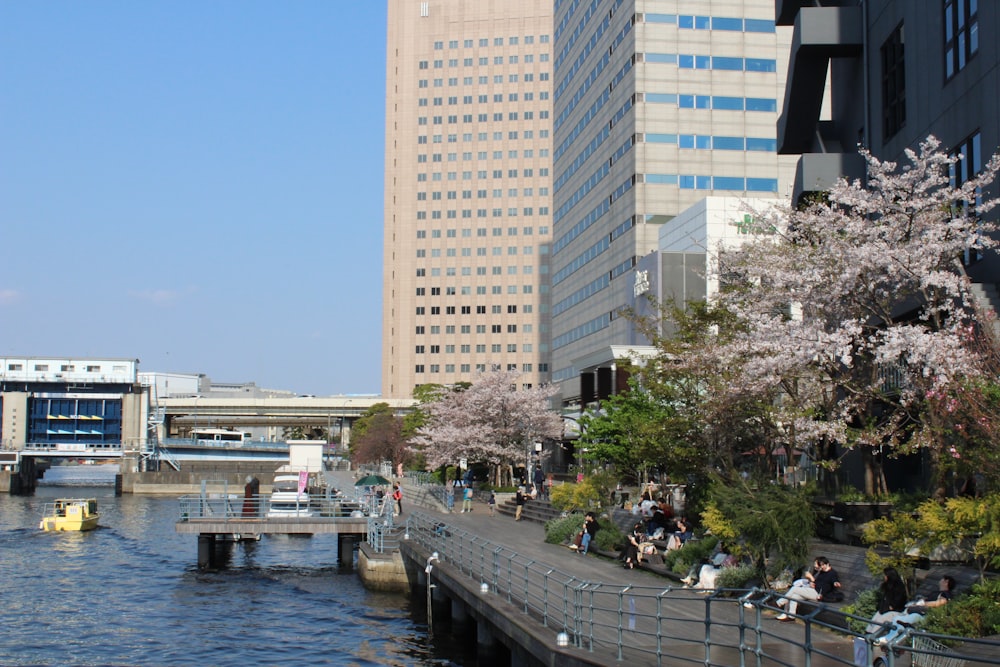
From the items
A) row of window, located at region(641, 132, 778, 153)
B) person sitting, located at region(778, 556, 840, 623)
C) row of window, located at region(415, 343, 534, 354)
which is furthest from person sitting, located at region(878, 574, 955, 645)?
row of window, located at region(415, 343, 534, 354)

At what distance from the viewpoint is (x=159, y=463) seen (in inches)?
5468

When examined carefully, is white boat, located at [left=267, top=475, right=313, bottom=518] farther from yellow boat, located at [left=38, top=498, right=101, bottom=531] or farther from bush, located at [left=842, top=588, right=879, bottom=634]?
bush, located at [left=842, top=588, right=879, bottom=634]

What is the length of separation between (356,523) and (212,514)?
6189mm

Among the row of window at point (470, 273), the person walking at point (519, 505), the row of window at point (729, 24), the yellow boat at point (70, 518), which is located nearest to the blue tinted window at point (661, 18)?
the row of window at point (729, 24)

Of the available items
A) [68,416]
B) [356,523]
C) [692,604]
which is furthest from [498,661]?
[68,416]

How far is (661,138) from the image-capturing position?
79812 mm

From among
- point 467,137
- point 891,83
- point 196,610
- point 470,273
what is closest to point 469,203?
point 467,137

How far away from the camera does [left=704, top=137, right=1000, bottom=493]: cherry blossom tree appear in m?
23.0

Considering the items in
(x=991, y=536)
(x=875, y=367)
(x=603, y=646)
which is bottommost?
(x=603, y=646)

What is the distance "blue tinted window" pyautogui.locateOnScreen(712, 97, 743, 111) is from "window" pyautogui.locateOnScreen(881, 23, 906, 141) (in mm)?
48762

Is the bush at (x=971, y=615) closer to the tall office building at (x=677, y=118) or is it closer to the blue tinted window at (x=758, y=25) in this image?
the tall office building at (x=677, y=118)

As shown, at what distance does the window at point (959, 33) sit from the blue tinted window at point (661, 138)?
Answer: 51.5 metres

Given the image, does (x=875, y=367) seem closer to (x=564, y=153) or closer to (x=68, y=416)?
(x=564, y=153)

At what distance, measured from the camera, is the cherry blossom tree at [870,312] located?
23.0 metres
